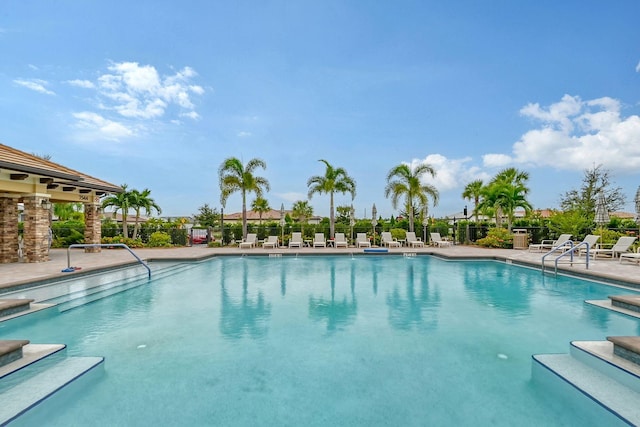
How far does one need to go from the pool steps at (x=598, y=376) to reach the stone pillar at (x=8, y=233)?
16.5m

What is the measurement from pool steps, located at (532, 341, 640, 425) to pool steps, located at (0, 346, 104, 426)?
4899 mm

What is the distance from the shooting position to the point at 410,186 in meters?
21.2

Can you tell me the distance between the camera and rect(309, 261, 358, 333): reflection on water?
19.2 feet

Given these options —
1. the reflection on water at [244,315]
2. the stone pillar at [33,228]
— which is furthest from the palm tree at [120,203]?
the reflection on water at [244,315]

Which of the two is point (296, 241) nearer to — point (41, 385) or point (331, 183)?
point (331, 183)

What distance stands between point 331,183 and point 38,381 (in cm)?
1818

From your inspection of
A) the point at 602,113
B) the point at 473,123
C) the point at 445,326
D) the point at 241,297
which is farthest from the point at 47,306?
the point at 602,113

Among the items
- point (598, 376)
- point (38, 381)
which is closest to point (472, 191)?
point (598, 376)

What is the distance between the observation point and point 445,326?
18.6 ft

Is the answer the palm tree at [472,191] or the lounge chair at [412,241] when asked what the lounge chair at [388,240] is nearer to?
the lounge chair at [412,241]

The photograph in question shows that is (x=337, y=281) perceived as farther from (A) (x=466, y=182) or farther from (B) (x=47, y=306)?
(A) (x=466, y=182)

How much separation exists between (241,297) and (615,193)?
31.3 metres

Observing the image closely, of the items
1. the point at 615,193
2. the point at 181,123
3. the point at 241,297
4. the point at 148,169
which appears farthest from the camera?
the point at 615,193

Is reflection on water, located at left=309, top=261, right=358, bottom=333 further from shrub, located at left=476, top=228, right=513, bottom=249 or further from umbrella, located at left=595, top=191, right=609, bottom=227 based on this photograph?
shrub, located at left=476, top=228, right=513, bottom=249
